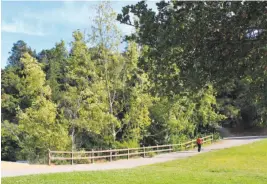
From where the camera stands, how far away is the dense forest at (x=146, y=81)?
492cm

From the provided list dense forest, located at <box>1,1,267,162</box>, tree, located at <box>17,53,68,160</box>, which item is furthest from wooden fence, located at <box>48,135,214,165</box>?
tree, located at <box>17,53,68,160</box>

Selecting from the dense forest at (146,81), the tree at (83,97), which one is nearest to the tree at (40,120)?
the dense forest at (146,81)

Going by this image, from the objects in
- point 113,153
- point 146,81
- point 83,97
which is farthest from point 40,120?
point 146,81

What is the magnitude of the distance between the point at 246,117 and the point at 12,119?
106 ft

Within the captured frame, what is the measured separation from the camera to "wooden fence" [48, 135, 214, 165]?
22375 millimetres

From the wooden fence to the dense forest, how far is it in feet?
3.36

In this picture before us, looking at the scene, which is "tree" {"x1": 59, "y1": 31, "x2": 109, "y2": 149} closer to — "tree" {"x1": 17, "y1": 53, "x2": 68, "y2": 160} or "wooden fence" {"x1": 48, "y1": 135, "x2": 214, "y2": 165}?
"tree" {"x1": 17, "y1": 53, "x2": 68, "y2": 160}

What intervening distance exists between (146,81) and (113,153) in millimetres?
16141

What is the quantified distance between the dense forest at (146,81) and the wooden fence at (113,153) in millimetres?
1025

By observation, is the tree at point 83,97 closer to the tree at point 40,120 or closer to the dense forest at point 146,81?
the dense forest at point 146,81

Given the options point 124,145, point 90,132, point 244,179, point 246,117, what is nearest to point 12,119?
point 90,132

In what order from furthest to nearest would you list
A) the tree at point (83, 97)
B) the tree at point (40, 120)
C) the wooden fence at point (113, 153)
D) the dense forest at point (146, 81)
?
the tree at point (83, 97) < the tree at point (40, 120) < the wooden fence at point (113, 153) < the dense forest at point (146, 81)

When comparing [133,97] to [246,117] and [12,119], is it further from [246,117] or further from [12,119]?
[246,117]

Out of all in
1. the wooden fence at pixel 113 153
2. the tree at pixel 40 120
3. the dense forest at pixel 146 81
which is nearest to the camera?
the dense forest at pixel 146 81
